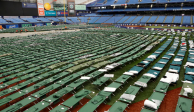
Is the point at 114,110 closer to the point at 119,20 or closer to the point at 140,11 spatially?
the point at 119,20

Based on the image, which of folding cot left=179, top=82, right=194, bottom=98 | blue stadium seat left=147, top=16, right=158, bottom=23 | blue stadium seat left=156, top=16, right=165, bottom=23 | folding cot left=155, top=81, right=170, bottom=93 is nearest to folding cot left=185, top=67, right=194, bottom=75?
folding cot left=179, top=82, right=194, bottom=98

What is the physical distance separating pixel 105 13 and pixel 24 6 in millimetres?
48241

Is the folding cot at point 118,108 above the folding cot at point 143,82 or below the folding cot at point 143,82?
below

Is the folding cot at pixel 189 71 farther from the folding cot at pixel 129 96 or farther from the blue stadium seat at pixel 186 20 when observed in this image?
the blue stadium seat at pixel 186 20

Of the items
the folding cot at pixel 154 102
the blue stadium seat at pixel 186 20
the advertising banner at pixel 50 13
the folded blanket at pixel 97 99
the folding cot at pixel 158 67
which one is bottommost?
the folded blanket at pixel 97 99

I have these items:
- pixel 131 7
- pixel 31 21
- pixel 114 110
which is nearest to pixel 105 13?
pixel 131 7

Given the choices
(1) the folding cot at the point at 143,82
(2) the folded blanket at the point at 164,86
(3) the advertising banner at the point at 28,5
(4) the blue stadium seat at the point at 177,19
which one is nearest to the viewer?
(2) the folded blanket at the point at 164,86

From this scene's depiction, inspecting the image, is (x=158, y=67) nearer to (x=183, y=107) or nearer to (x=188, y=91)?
(x=188, y=91)

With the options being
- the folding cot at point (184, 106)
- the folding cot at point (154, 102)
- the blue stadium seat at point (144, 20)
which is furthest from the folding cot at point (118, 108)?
the blue stadium seat at point (144, 20)

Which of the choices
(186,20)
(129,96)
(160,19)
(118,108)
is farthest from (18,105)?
(186,20)

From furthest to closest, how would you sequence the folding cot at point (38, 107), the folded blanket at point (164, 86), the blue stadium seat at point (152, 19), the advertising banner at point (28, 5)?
the advertising banner at point (28, 5), the blue stadium seat at point (152, 19), the folded blanket at point (164, 86), the folding cot at point (38, 107)

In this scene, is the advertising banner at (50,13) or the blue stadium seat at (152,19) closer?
the blue stadium seat at (152,19)

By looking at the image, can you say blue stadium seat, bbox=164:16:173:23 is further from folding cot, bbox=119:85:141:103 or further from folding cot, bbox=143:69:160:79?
folding cot, bbox=119:85:141:103

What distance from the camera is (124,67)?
14523 mm
